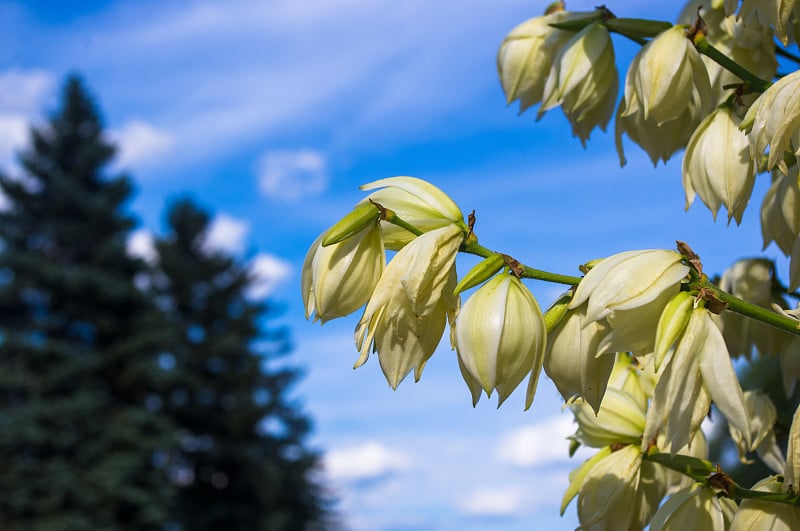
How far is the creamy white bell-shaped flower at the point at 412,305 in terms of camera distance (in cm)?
62

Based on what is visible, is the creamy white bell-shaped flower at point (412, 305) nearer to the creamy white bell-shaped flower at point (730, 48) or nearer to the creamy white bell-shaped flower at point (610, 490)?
the creamy white bell-shaped flower at point (610, 490)

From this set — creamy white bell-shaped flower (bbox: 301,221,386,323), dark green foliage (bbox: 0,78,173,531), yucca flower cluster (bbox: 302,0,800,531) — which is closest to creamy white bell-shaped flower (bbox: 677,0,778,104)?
yucca flower cluster (bbox: 302,0,800,531)

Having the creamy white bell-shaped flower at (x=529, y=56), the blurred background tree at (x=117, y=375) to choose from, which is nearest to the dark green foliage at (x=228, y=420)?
the blurred background tree at (x=117, y=375)

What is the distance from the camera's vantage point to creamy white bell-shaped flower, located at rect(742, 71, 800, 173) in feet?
2.34

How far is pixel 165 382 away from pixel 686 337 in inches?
527

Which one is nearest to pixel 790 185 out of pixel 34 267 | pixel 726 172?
pixel 726 172

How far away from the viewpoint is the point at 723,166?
87 centimetres

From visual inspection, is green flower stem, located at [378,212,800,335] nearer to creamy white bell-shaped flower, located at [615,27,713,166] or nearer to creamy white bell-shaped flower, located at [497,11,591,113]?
creamy white bell-shaped flower, located at [615,27,713,166]

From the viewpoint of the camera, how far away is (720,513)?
750mm

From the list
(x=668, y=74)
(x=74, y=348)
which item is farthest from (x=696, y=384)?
(x=74, y=348)

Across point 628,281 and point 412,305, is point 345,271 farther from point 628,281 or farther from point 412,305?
point 628,281

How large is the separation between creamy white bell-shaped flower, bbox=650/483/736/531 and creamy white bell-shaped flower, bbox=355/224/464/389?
26 centimetres

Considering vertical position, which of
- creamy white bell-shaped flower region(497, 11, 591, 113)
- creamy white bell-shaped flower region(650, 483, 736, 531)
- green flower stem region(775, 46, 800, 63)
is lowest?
creamy white bell-shaped flower region(650, 483, 736, 531)

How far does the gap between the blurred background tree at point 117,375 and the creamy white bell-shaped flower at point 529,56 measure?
11.6m
